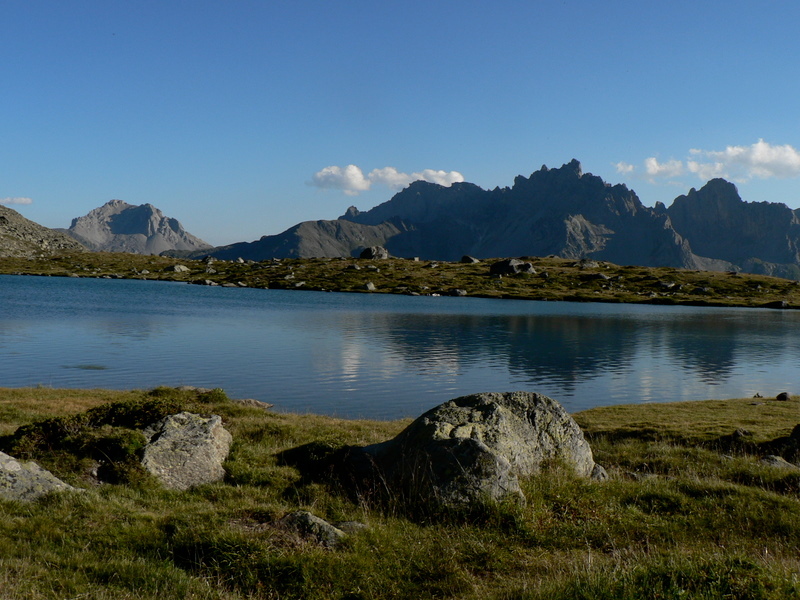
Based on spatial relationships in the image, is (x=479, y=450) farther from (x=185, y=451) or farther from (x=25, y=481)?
(x=25, y=481)

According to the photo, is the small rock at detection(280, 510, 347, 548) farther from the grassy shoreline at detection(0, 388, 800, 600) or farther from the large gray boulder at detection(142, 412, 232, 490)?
the large gray boulder at detection(142, 412, 232, 490)

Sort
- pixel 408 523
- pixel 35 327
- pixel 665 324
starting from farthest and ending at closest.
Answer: pixel 665 324 → pixel 35 327 → pixel 408 523

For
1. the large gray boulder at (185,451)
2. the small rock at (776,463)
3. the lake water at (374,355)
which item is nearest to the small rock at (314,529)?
the large gray boulder at (185,451)

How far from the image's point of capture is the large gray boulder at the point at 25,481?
1296cm

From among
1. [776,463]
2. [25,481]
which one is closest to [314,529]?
[25,481]


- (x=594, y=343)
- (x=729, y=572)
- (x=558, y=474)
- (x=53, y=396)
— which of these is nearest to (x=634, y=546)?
(x=729, y=572)

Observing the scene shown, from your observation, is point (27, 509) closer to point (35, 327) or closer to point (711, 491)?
point (711, 491)

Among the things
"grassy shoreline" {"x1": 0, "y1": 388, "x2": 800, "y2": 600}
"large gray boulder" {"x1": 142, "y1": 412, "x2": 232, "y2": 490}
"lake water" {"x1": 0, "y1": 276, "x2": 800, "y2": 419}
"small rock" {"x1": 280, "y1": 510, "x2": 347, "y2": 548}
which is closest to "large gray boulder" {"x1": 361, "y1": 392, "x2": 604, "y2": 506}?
"grassy shoreline" {"x1": 0, "y1": 388, "x2": 800, "y2": 600}

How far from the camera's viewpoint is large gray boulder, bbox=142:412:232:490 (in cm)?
1530

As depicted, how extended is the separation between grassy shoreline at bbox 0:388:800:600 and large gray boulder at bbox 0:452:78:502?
0.52 metres

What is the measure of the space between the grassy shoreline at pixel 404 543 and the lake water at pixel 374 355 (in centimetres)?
2259

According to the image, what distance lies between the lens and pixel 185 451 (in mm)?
16031

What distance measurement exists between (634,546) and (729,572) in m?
2.72

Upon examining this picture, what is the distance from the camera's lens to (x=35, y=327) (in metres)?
72.3
